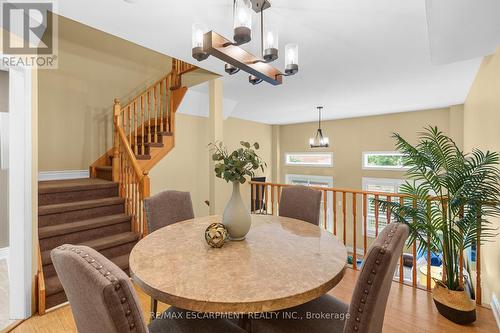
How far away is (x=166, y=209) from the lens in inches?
81.7

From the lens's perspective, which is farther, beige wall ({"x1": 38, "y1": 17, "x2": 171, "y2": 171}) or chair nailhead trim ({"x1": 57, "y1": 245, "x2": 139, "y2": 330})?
beige wall ({"x1": 38, "y1": 17, "x2": 171, "y2": 171})

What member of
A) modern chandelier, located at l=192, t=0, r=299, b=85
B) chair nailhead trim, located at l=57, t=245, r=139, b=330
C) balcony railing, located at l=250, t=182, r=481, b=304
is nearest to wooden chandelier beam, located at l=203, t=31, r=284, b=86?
modern chandelier, located at l=192, t=0, r=299, b=85

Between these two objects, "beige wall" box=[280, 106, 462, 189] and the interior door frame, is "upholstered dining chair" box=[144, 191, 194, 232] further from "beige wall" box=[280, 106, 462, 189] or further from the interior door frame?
"beige wall" box=[280, 106, 462, 189]

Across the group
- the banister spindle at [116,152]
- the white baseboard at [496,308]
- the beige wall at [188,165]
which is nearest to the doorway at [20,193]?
the banister spindle at [116,152]

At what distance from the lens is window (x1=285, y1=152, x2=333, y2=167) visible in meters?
7.18

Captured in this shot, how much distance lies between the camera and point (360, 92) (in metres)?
4.14

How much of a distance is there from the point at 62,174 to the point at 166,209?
9.90ft

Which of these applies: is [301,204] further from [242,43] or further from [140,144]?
[140,144]

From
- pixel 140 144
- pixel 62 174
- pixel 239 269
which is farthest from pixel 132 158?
pixel 239 269

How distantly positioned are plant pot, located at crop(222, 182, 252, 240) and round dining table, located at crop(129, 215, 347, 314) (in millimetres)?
53

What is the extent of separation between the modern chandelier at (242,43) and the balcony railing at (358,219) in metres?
1.53

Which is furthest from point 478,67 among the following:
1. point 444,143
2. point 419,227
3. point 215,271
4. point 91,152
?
Answer: point 91,152

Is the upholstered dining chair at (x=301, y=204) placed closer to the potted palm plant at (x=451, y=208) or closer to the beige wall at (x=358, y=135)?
the potted palm plant at (x=451, y=208)

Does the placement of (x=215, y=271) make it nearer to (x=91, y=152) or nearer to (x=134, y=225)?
(x=134, y=225)
